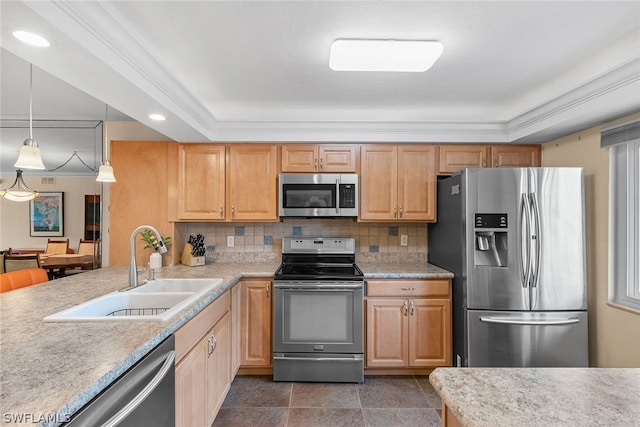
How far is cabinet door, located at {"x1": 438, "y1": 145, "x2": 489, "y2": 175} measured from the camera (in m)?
2.96

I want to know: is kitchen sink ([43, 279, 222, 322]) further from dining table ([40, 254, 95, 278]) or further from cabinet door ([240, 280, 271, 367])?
dining table ([40, 254, 95, 278])

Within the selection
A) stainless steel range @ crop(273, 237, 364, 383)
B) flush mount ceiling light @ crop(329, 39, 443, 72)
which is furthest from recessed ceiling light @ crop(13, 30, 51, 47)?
stainless steel range @ crop(273, 237, 364, 383)

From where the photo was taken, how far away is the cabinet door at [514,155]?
295 centimetres

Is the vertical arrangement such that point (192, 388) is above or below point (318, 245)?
below

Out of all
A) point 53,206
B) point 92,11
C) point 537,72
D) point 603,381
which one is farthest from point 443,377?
point 53,206

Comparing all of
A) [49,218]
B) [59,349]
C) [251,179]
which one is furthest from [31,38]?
[49,218]

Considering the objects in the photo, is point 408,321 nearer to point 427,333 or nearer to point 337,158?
point 427,333

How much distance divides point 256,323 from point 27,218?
13.3ft

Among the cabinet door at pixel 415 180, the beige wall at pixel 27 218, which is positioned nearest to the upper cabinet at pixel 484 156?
the cabinet door at pixel 415 180

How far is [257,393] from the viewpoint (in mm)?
2467

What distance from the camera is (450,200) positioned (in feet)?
8.82

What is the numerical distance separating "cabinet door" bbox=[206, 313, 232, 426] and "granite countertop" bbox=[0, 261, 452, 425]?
0.29 m

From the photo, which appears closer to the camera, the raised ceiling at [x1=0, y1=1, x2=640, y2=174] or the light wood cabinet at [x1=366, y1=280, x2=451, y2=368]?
the raised ceiling at [x1=0, y1=1, x2=640, y2=174]

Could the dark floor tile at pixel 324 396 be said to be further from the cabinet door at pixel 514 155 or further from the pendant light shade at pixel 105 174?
the cabinet door at pixel 514 155
